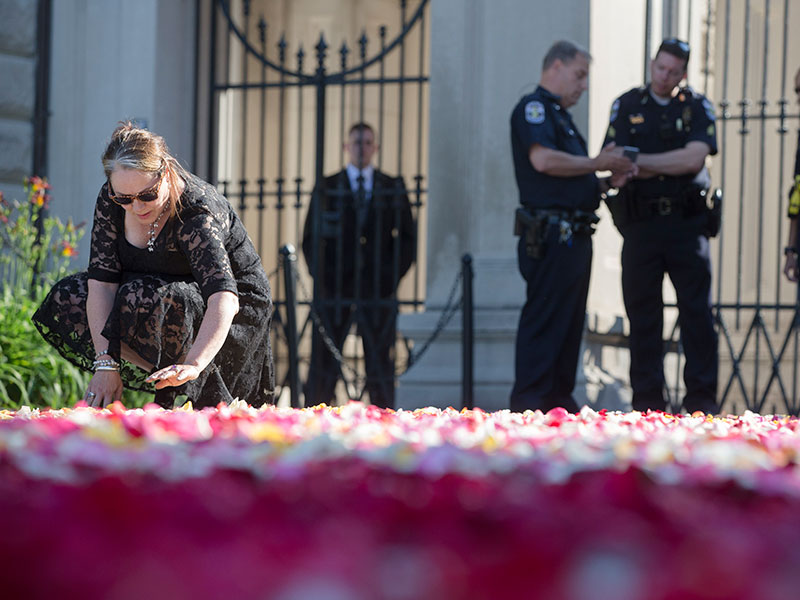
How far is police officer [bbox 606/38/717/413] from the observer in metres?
5.68

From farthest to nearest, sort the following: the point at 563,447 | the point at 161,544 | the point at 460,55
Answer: the point at 460,55 < the point at 563,447 < the point at 161,544

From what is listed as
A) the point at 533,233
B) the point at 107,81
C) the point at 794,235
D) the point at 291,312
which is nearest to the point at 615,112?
the point at 533,233

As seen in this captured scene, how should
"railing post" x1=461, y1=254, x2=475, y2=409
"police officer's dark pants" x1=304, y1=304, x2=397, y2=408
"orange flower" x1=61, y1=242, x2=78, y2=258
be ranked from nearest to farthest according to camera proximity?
1. "orange flower" x1=61, y1=242, x2=78, y2=258
2. "railing post" x1=461, y1=254, x2=475, y2=409
3. "police officer's dark pants" x1=304, y1=304, x2=397, y2=408

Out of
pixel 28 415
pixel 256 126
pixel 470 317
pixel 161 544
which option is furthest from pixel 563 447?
pixel 256 126

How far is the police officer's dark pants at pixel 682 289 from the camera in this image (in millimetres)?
5695

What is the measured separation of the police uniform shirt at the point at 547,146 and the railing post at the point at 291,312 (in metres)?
1.44

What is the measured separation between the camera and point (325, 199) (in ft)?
25.4

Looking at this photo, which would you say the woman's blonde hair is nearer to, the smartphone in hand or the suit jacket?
the smartphone in hand

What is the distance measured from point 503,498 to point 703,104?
4.65m

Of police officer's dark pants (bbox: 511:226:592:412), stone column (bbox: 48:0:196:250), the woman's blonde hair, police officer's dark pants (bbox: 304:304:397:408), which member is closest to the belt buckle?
police officer's dark pants (bbox: 511:226:592:412)

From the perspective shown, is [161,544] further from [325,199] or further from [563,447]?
[325,199]

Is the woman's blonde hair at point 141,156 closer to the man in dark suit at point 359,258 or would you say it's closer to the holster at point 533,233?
the holster at point 533,233

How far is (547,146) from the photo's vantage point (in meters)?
5.59

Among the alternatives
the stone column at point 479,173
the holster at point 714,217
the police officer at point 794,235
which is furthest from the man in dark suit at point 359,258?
the police officer at point 794,235
